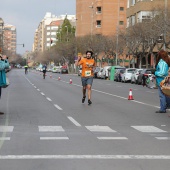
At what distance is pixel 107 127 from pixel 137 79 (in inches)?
1481

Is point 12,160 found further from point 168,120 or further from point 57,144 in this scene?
point 168,120

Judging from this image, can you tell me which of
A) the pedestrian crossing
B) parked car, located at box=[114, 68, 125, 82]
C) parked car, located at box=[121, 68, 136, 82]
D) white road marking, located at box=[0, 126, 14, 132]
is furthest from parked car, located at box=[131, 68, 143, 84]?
white road marking, located at box=[0, 126, 14, 132]

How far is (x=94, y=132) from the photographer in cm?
1148

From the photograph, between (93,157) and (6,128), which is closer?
(93,157)

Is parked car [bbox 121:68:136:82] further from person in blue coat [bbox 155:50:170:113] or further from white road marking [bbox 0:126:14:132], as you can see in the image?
white road marking [bbox 0:126:14:132]

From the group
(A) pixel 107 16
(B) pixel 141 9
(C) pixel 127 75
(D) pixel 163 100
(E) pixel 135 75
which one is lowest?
(C) pixel 127 75

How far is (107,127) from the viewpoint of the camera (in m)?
12.4

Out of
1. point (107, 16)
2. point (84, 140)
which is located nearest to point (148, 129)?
point (84, 140)

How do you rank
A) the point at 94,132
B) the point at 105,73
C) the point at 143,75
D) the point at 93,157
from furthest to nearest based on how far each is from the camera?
the point at 105,73 → the point at 143,75 → the point at 94,132 → the point at 93,157

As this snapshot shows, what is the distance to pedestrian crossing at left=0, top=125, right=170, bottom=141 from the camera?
10562mm

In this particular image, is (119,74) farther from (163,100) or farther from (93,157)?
(93,157)

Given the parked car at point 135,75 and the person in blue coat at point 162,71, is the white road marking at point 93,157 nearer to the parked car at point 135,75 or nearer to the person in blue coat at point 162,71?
the person in blue coat at point 162,71

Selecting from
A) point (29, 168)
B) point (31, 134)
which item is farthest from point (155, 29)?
point (29, 168)

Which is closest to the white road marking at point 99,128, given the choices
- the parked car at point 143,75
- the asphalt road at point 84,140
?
the asphalt road at point 84,140
